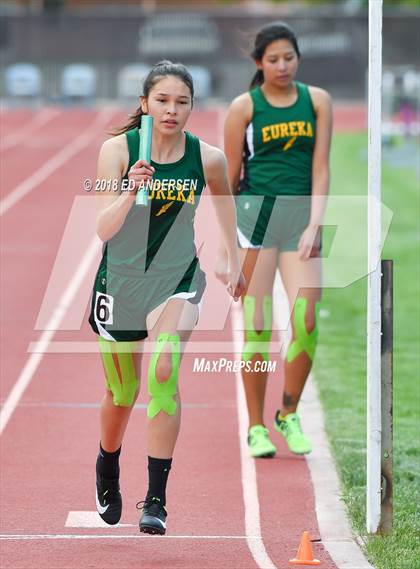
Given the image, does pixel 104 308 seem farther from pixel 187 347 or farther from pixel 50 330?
pixel 50 330

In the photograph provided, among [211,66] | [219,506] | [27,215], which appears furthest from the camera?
[211,66]

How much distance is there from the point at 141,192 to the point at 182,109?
51 centimetres

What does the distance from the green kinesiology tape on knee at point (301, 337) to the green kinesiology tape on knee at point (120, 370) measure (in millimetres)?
1758

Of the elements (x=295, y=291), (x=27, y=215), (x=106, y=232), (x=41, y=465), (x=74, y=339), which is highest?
(x=106, y=232)

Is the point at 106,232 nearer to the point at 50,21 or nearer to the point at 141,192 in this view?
the point at 141,192

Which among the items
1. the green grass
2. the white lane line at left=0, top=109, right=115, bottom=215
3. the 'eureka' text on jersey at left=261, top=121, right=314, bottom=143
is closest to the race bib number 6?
the green grass

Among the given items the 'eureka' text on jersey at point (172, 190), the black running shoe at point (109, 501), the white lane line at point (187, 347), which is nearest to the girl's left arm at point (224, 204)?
the 'eureka' text on jersey at point (172, 190)

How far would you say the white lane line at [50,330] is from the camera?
9203 millimetres

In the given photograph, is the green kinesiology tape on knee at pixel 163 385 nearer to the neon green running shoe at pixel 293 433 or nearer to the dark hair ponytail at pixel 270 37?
the neon green running shoe at pixel 293 433

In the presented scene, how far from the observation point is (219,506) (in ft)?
23.1

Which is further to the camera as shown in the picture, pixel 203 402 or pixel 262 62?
pixel 203 402

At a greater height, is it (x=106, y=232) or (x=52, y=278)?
(x=106, y=232)

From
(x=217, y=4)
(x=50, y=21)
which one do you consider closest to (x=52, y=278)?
(x=50, y=21)

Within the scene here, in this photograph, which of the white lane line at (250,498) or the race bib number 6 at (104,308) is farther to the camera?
the race bib number 6 at (104,308)
